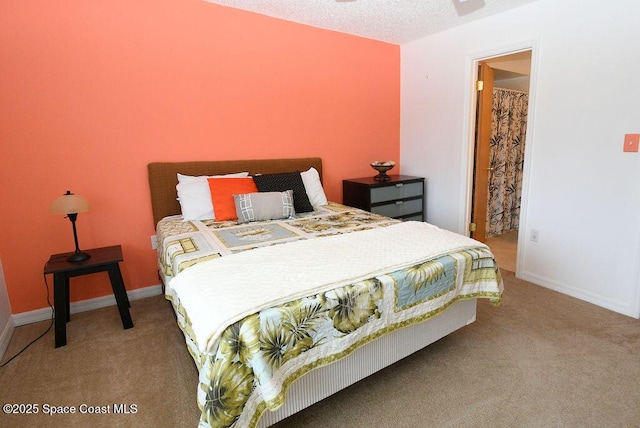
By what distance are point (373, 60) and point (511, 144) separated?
200cm

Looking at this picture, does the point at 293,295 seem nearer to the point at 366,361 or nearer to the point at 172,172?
the point at 366,361

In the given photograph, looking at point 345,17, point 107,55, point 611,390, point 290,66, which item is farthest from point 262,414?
point 345,17

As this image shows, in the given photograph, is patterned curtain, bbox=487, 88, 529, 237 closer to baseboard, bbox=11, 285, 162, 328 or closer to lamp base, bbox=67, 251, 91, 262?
baseboard, bbox=11, 285, 162, 328

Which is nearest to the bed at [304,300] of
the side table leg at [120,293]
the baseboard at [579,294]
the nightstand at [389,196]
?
the side table leg at [120,293]

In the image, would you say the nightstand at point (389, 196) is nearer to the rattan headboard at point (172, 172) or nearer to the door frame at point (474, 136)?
the door frame at point (474, 136)

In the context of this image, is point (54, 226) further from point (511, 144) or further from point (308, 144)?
point (511, 144)

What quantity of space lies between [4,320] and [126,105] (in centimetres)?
167

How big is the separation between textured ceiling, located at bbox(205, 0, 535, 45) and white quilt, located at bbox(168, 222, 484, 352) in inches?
Result: 76.9

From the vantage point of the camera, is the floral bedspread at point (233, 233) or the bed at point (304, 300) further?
the floral bedspread at point (233, 233)

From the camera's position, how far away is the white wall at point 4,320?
217 centimetres

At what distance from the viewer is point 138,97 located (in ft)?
8.71

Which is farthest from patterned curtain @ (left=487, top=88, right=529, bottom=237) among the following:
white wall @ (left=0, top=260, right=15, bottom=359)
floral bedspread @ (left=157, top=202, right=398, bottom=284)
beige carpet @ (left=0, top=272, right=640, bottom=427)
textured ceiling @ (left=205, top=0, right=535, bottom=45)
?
white wall @ (left=0, top=260, right=15, bottom=359)

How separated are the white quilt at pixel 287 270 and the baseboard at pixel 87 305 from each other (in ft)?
4.93

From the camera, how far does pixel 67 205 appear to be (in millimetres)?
2195
